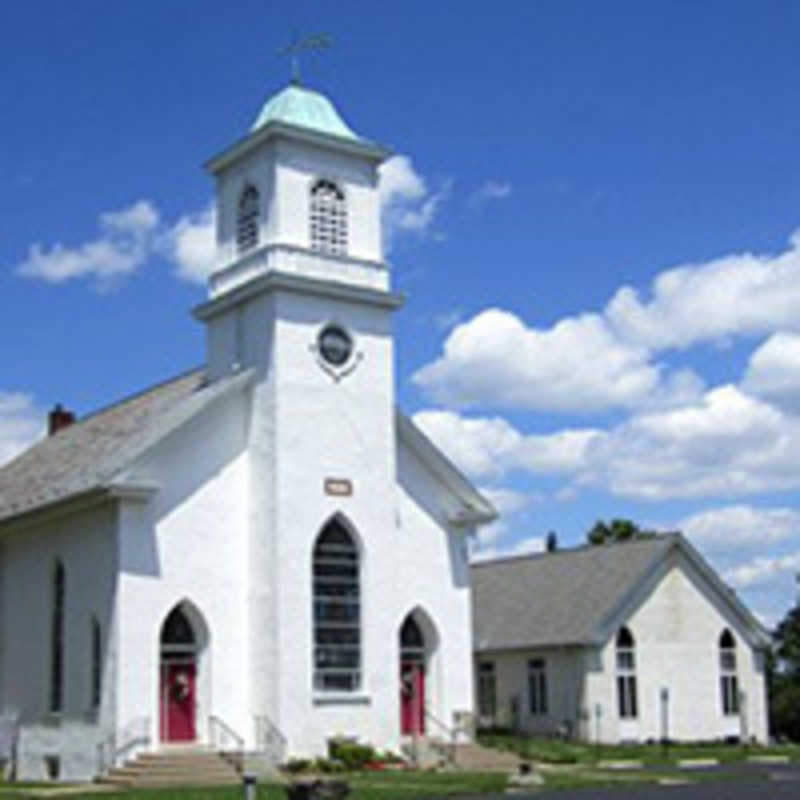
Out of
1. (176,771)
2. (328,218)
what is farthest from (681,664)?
(176,771)

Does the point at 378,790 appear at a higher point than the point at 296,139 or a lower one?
lower

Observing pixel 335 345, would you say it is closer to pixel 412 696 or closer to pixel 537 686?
pixel 412 696

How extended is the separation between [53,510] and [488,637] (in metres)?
20.4

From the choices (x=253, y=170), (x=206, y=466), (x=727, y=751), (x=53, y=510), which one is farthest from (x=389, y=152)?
(x=727, y=751)

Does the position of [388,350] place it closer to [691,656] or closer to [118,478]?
[118,478]

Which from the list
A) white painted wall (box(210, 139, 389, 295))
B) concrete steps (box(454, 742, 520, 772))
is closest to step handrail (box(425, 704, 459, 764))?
concrete steps (box(454, 742, 520, 772))

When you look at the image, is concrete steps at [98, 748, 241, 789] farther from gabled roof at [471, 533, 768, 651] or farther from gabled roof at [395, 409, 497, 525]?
gabled roof at [471, 533, 768, 651]

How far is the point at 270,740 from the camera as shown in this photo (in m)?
34.7

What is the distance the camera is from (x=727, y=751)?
1726 inches

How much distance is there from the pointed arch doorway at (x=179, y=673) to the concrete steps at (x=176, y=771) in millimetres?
1194

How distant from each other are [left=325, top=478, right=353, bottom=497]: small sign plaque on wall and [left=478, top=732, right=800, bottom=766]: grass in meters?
8.25

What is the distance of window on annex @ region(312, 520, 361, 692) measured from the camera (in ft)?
119

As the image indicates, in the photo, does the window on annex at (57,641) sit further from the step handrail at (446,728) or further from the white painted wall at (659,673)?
the white painted wall at (659,673)

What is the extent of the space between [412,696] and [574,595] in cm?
1254
